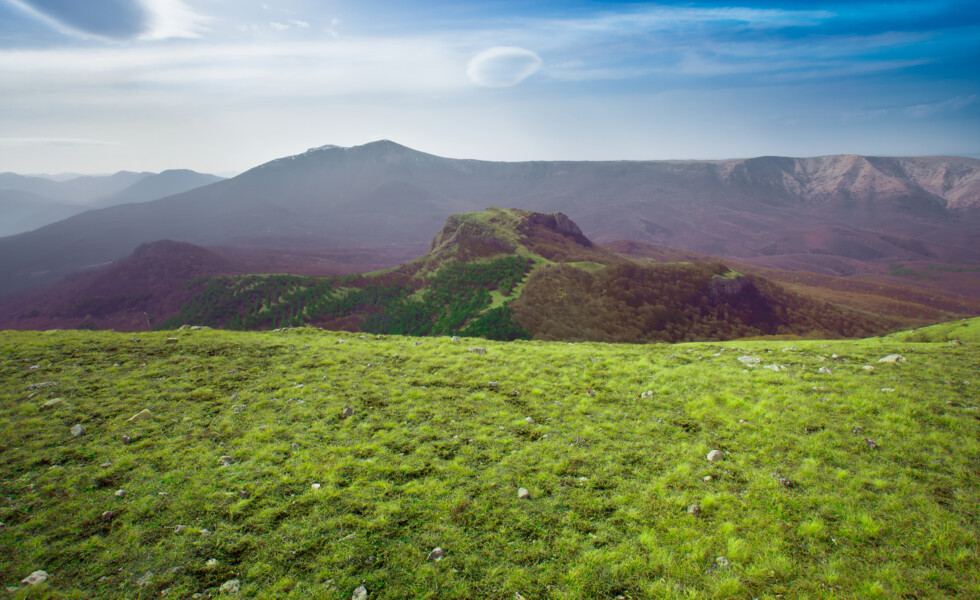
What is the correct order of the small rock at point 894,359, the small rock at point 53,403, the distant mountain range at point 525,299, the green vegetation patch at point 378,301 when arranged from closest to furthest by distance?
the small rock at point 53,403 < the small rock at point 894,359 < the distant mountain range at point 525,299 < the green vegetation patch at point 378,301

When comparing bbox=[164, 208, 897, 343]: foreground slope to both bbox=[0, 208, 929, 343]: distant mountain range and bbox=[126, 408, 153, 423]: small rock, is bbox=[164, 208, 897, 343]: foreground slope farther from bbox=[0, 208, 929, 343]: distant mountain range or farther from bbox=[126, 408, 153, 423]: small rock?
bbox=[126, 408, 153, 423]: small rock

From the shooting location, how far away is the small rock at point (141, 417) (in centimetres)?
1011

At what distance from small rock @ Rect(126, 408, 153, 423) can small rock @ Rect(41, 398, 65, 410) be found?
261 centimetres

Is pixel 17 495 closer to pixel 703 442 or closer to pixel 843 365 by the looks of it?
pixel 703 442

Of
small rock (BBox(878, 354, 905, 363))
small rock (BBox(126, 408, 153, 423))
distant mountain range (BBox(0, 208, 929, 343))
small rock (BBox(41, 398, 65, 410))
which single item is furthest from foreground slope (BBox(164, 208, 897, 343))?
small rock (BBox(41, 398, 65, 410))

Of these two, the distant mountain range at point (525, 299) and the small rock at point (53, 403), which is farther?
the distant mountain range at point (525, 299)

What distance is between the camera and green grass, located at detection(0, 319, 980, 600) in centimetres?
557

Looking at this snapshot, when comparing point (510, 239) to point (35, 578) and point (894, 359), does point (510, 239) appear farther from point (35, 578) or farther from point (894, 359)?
point (35, 578)

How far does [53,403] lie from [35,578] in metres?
7.97

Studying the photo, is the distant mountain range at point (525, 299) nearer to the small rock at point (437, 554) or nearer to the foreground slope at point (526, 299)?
the foreground slope at point (526, 299)

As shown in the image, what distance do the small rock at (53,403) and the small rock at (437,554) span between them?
1230cm

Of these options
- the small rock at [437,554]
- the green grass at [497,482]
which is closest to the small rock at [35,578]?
the green grass at [497,482]

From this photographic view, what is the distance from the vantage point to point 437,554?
237 inches

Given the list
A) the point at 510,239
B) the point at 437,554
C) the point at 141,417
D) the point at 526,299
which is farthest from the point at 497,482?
the point at 510,239
